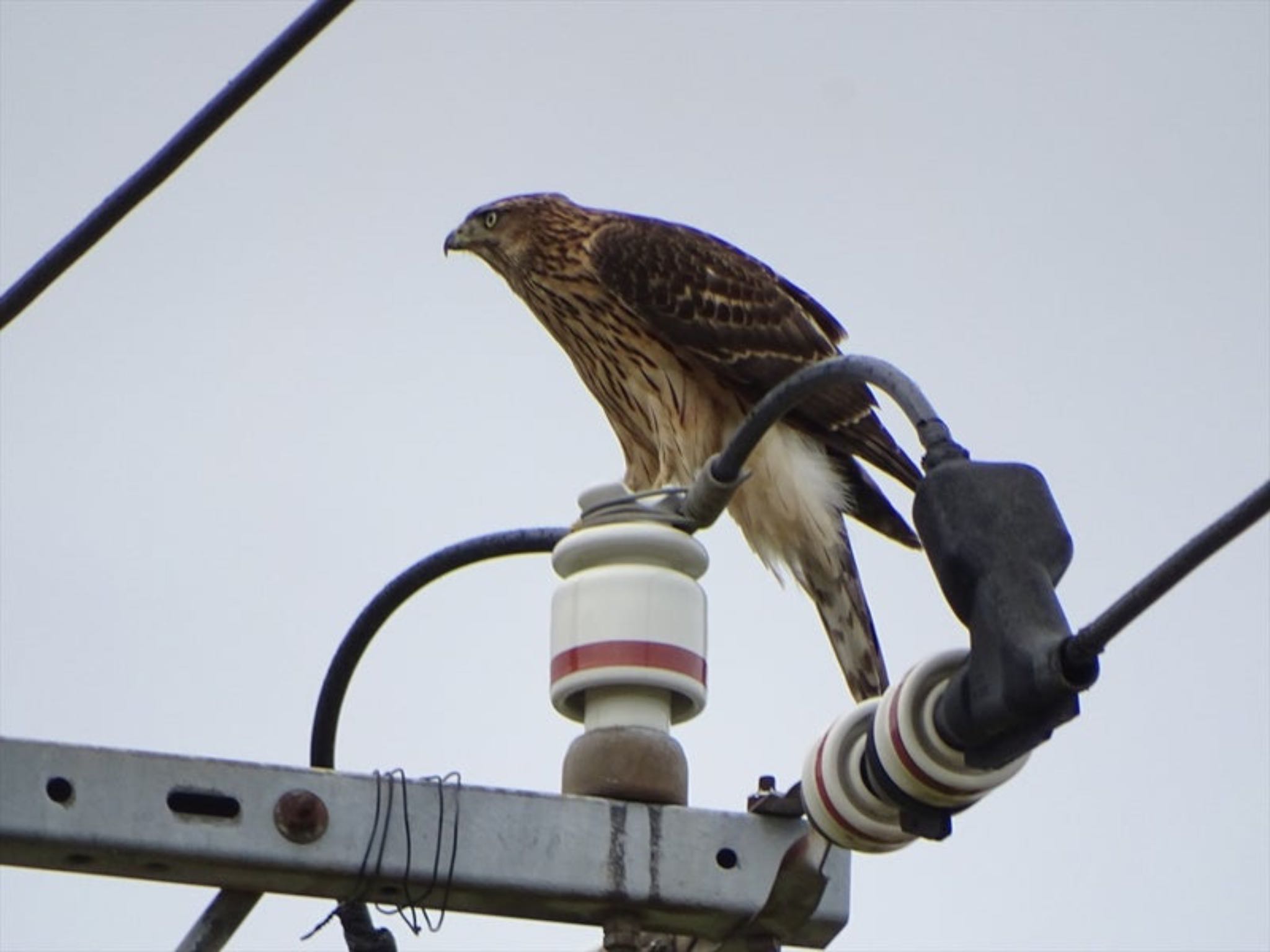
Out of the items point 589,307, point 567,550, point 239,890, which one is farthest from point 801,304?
point 239,890

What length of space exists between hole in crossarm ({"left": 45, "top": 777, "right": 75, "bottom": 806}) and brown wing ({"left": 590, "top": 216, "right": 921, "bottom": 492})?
4.52 metres

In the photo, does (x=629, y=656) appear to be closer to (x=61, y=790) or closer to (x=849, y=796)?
(x=849, y=796)

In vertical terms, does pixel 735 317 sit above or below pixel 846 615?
above

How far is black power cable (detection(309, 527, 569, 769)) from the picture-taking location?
4738mm

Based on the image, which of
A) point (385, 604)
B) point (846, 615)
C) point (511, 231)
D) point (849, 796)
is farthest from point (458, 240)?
point (849, 796)

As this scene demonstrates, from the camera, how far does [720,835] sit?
4.14 metres

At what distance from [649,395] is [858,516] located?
2.50ft

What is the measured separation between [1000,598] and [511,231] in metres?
5.87

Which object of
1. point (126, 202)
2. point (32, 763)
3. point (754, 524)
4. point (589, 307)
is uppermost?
point (589, 307)

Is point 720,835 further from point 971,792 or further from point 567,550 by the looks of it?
point 971,792

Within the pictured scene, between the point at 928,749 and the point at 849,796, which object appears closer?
the point at 928,749

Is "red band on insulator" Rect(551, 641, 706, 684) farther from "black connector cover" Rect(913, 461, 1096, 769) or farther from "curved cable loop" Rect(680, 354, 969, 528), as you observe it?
"black connector cover" Rect(913, 461, 1096, 769)

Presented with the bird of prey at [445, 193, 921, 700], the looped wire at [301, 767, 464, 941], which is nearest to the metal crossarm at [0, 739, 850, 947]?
the looped wire at [301, 767, 464, 941]

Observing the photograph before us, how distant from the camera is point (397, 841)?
4.04m
